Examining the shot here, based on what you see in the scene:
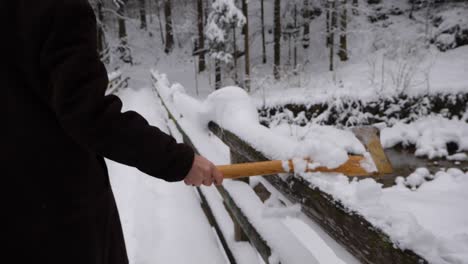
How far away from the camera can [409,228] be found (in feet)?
3.83

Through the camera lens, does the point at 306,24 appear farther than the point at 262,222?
Yes

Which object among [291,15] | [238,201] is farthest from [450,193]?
[291,15]

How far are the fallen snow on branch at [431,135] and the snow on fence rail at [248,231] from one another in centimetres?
772

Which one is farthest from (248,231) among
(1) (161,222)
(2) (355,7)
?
(2) (355,7)

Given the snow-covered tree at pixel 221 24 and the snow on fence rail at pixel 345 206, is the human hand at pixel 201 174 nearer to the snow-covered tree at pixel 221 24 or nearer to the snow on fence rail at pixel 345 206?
the snow on fence rail at pixel 345 206

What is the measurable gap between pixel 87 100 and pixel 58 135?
0.74 feet

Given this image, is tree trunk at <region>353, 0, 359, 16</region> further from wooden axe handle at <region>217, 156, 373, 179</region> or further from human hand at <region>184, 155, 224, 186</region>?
human hand at <region>184, 155, 224, 186</region>

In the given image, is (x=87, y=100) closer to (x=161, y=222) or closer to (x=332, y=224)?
(x=332, y=224)

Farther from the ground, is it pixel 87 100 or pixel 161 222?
pixel 87 100

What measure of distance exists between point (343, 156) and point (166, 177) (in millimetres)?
874

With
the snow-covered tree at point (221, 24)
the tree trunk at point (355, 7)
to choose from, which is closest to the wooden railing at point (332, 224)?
the snow-covered tree at point (221, 24)

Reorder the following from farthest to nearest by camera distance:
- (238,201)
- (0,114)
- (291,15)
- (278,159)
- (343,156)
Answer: (291,15), (238,201), (278,159), (343,156), (0,114)

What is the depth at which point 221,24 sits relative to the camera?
18.3 metres

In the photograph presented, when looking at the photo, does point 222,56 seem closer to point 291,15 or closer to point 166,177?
point 291,15
